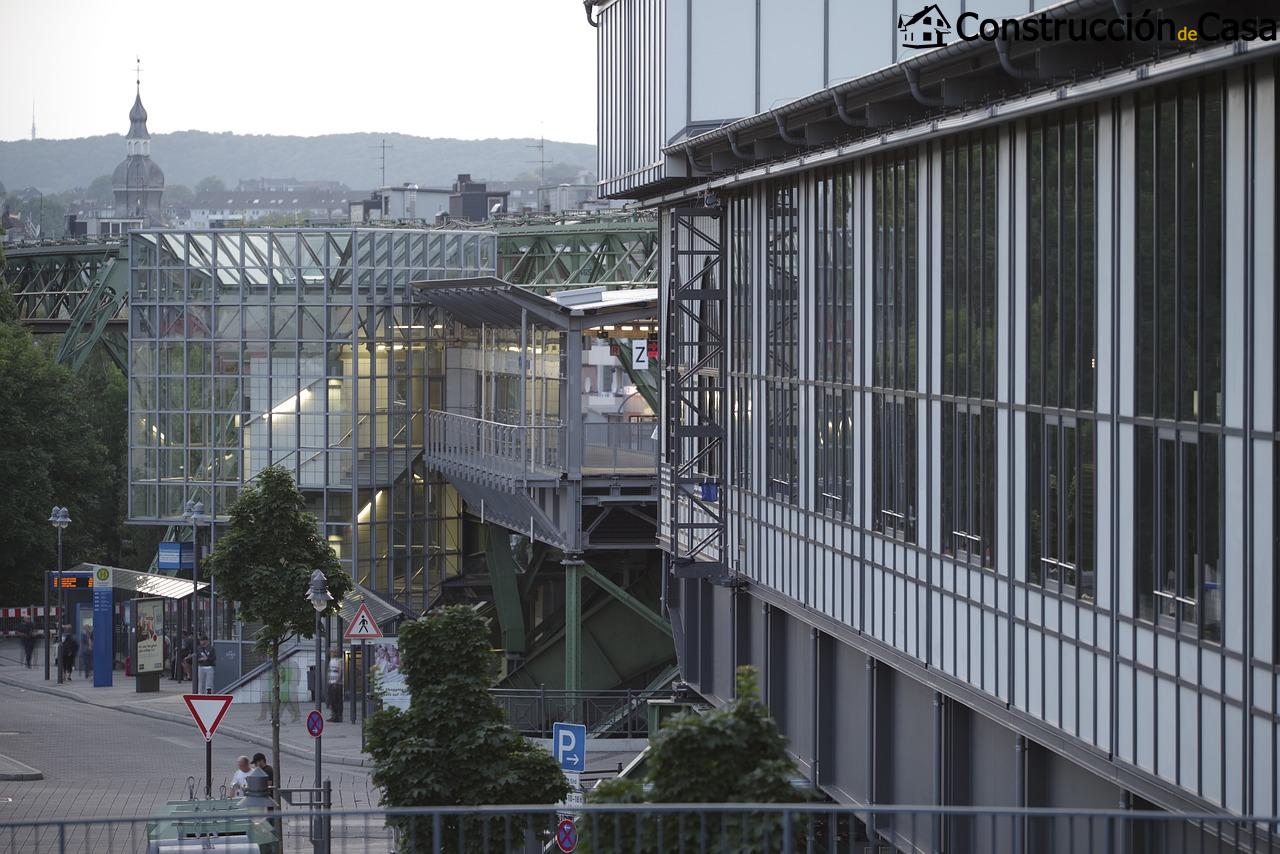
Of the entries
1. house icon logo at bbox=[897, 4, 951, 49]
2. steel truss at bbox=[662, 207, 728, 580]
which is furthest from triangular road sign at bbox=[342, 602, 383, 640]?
house icon logo at bbox=[897, 4, 951, 49]

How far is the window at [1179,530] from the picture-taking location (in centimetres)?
1420

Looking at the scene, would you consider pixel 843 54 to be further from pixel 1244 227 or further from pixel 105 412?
pixel 105 412

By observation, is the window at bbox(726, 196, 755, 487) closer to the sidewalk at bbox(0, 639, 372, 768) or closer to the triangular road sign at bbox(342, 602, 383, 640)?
the triangular road sign at bbox(342, 602, 383, 640)

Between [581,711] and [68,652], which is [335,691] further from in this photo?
[68,652]

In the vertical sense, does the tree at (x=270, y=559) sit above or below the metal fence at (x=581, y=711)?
above

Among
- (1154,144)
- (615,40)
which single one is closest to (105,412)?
(615,40)

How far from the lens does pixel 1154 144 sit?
1502 cm

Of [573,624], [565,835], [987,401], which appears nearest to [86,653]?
[573,624]

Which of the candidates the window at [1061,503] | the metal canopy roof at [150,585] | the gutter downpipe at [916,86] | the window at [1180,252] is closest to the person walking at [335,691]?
the metal canopy roof at [150,585]

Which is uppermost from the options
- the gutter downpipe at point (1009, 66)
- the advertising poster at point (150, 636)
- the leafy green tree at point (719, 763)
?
the gutter downpipe at point (1009, 66)

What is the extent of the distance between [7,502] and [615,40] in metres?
30.4

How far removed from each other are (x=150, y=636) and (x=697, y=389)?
18666 millimetres

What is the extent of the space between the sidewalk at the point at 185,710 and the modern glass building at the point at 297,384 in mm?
4788

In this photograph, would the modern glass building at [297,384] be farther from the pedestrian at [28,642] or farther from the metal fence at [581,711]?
the metal fence at [581,711]
